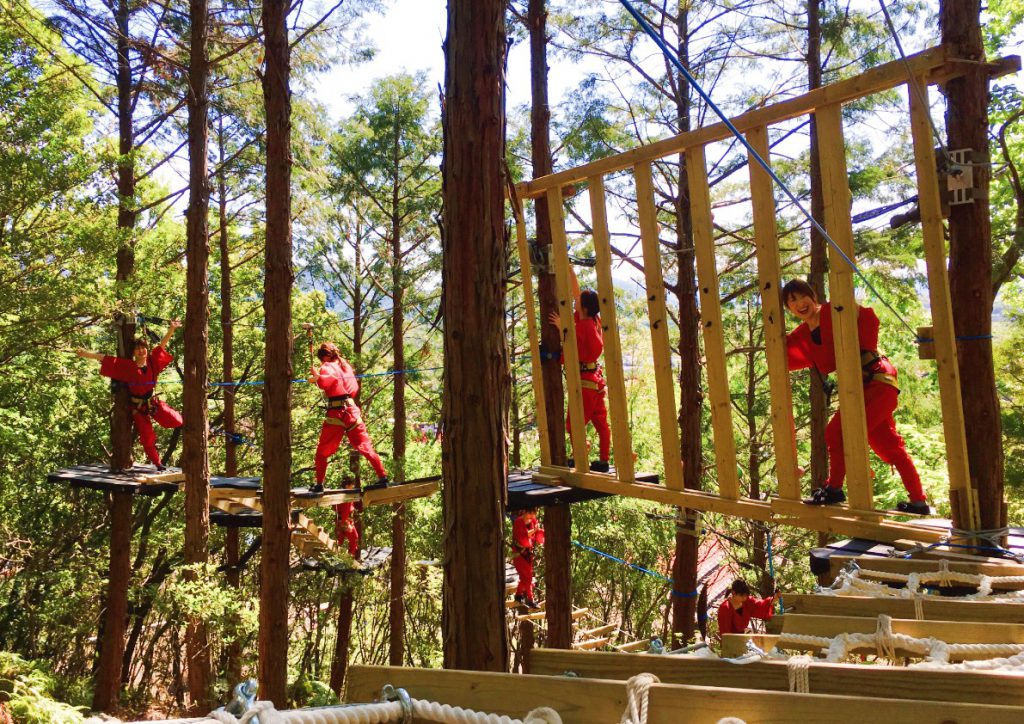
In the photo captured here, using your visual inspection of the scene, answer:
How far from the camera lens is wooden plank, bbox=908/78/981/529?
3.83m

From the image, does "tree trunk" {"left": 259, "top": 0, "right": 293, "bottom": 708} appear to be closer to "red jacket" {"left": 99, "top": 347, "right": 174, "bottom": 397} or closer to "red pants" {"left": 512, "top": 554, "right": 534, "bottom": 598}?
"red jacket" {"left": 99, "top": 347, "right": 174, "bottom": 397}

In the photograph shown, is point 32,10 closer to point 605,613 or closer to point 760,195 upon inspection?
point 760,195

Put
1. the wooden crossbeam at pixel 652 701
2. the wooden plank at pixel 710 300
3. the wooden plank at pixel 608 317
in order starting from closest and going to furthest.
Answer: the wooden crossbeam at pixel 652 701 → the wooden plank at pixel 710 300 → the wooden plank at pixel 608 317

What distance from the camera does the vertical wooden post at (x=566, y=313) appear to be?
5777 millimetres

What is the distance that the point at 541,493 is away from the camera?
5723 mm

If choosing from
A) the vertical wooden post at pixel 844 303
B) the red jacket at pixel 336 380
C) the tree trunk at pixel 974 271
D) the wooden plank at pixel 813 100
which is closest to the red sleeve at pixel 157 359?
the red jacket at pixel 336 380

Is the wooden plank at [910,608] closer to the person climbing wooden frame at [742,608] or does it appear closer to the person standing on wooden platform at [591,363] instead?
the person standing on wooden platform at [591,363]

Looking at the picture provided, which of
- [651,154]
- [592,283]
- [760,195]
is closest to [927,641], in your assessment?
[760,195]

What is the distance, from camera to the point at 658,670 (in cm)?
180

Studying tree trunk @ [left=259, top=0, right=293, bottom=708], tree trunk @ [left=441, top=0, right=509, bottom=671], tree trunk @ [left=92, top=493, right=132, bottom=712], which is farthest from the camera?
tree trunk @ [left=92, top=493, right=132, bottom=712]

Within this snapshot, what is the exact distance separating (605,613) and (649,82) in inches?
578

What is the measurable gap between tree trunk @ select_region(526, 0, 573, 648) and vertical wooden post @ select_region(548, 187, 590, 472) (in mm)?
485

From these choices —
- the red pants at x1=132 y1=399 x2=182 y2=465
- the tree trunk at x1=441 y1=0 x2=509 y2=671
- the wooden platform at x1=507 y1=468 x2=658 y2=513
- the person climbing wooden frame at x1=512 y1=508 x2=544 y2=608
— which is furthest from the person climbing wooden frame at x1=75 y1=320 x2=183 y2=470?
the tree trunk at x1=441 y1=0 x2=509 y2=671

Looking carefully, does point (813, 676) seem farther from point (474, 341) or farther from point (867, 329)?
point (867, 329)
